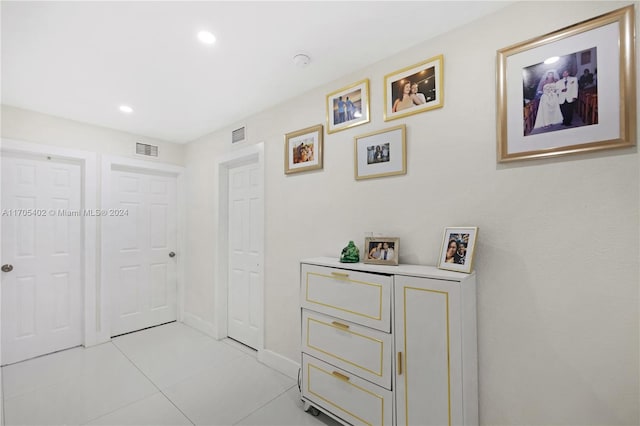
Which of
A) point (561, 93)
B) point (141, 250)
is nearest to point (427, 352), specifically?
point (561, 93)

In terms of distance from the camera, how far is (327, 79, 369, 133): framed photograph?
80.7 inches

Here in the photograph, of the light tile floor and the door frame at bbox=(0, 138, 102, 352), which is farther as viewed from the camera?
the door frame at bbox=(0, 138, 102, 352)

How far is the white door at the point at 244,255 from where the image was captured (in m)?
3.04

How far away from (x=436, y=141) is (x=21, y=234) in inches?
155

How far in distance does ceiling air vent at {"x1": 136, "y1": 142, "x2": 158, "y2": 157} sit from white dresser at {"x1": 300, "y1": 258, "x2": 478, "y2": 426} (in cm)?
294

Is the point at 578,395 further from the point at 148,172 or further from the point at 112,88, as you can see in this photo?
the point at 148,172

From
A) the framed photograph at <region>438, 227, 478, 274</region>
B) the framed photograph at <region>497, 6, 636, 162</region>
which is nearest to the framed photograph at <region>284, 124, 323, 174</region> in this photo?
the framed photograph at <region>438, 227, 478, 274</region>

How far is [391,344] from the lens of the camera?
1.57 m

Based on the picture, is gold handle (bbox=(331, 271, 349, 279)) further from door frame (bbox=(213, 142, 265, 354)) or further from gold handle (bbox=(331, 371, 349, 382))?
door frame (bbox=(213, 142, 265, 354))

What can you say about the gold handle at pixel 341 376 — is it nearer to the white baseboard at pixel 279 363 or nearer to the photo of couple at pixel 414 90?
the white baseboard at pixel 279 363

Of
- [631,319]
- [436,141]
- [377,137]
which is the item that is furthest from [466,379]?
[377,137]

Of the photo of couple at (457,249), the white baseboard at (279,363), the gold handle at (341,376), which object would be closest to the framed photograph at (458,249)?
the photo of couple at (457,249)

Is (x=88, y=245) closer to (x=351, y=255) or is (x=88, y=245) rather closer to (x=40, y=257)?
(x=40, y=257)

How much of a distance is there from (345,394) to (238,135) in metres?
2.66
